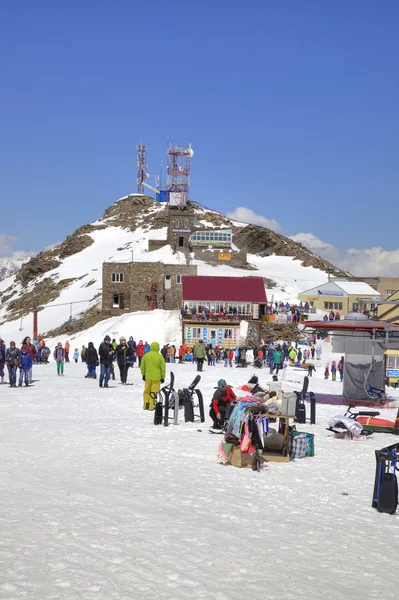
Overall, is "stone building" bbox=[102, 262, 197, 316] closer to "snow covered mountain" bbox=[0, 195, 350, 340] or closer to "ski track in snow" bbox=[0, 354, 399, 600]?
"snow covered mountain" bbox=[0, 195, 350, 340]

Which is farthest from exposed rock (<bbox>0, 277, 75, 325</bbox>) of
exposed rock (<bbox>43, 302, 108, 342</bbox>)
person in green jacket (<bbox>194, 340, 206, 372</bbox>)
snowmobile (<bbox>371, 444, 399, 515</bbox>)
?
snowmobile (<bbox>371, 444, 399, 515</bbox>)

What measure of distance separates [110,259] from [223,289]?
38.1 m

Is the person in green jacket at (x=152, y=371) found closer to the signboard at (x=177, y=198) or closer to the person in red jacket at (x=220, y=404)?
the person in red jacket at (x=220, y=404)

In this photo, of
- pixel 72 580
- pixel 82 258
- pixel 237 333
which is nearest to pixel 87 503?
pixel 72 580

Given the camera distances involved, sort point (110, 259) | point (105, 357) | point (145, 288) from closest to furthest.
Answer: point (105, 357) → point (145, 288) → point (110, 259)

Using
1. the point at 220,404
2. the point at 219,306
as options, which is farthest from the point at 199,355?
the point at 219,306

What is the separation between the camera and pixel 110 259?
9675cm

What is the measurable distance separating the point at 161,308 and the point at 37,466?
2254 inches

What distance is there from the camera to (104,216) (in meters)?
145

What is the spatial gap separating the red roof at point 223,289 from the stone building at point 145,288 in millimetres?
6690

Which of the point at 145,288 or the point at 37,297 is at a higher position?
the point at 37,297

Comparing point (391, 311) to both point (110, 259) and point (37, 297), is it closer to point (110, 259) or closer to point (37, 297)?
point (110, 259)

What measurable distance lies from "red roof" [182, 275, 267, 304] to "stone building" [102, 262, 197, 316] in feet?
21.9

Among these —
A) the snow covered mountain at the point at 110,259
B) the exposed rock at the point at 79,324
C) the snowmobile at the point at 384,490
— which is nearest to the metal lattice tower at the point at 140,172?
the snow covered mountain at the point at 110,259
